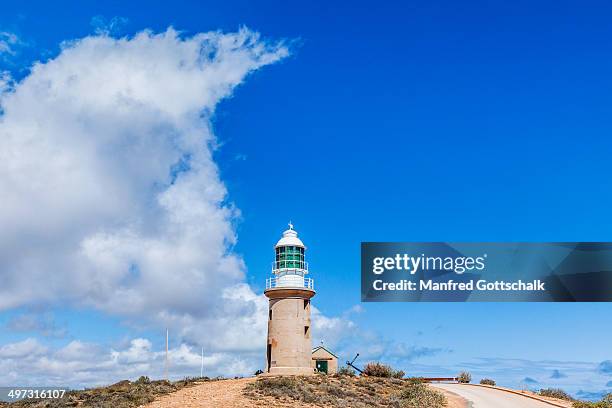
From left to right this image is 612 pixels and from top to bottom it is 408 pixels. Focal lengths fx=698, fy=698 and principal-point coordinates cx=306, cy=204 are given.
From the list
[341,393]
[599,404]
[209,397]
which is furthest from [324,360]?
[599,404]

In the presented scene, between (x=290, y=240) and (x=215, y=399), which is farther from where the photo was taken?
(x=290, y=240)

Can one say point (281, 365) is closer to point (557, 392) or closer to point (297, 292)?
point (297, 292)

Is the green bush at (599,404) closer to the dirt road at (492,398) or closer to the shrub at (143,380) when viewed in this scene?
the dirt road at (492,398)

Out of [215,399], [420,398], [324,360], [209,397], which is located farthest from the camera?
[324,360]

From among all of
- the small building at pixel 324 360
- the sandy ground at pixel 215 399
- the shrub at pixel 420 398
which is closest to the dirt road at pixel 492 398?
the sandy ground at pixel 215 399

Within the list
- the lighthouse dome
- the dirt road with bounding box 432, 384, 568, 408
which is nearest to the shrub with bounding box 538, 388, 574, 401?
the dirt road with bounding box 432, 384, 568, 408

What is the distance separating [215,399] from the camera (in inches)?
1585

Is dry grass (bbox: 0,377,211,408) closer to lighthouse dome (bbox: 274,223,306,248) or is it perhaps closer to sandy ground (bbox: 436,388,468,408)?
lighthouse dome (bbox: 274,223,306,248)

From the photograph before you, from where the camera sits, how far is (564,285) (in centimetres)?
4512

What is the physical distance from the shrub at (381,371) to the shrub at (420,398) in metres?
5.64

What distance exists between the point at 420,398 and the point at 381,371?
10035 mm

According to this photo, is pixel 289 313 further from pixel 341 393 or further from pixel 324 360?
pixel 324 360

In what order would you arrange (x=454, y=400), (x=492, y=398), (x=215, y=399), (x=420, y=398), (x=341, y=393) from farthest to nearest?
(x=492, y=398) < (x=454, y=400) < (x=420, y=398) < (x=341, y=393) < (x=215, y=399)

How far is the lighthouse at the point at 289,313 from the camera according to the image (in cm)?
4822
